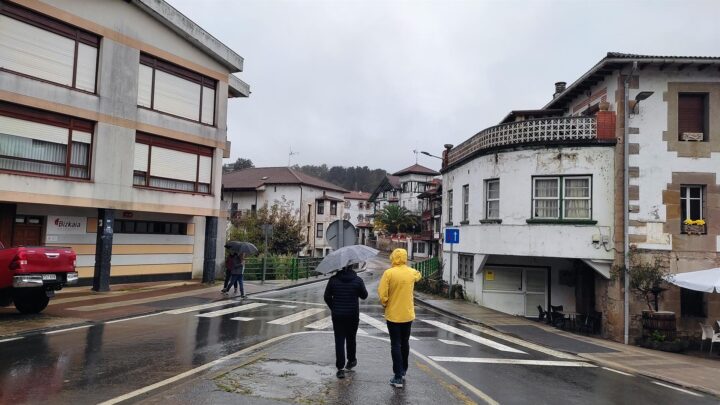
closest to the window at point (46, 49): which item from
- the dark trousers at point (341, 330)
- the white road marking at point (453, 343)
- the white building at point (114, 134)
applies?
the white building at point (114, 134)

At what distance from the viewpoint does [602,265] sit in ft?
52.7

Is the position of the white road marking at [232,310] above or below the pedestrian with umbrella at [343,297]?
below

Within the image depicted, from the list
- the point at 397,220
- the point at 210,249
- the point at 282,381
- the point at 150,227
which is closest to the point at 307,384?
the point at 282,381

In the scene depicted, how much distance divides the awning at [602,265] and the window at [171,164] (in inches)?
609

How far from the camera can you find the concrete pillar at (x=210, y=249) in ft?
70.8

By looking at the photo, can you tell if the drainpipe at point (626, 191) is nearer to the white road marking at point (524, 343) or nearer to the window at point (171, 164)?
the white road marking at point (524, 343)

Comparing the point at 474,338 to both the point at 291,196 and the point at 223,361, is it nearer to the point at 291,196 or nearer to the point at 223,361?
the point at 223,361

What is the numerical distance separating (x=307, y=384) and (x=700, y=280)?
1218 centimetres

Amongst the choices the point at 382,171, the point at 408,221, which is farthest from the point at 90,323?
the point at 382,171

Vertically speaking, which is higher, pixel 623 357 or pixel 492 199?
pixel 492 199

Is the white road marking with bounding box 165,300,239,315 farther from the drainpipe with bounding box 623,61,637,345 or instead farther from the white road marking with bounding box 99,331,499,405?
the drainpipe with bounding box 623,61,637,345

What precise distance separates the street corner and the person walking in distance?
16.8 inches

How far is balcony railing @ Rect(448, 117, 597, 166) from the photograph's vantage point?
53.8ft

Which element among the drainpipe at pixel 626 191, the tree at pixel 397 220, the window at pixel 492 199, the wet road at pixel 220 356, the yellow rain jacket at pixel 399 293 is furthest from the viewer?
the tree at pixel 397 220
